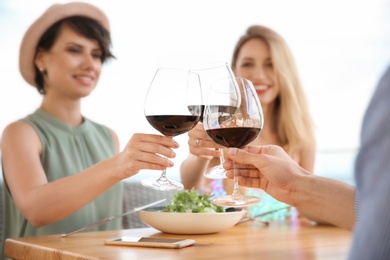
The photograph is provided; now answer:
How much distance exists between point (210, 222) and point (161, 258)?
423mm

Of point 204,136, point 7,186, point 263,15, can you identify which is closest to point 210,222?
point 204,136

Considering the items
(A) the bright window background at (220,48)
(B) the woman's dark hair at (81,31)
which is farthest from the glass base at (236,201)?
(A) the bright window background at (220,48)

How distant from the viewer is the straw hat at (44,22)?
8.62 feet

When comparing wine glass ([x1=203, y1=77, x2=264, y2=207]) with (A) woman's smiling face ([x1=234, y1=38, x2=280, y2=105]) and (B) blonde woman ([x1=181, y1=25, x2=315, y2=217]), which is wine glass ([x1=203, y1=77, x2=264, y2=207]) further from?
(A) woman's smiling face ([x1=234, y1=38, x2=280, y2=105])

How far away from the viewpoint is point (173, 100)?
5.26 ft

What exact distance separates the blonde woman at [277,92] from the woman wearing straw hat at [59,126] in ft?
2.37

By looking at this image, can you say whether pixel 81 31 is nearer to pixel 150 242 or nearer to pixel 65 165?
pixel 65 165

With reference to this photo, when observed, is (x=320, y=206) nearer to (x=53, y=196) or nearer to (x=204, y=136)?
(x=204, y=136)

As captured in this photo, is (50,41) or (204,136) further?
(50,41)

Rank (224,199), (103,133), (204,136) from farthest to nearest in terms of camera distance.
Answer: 1. (103,133)
2. (204,136)
3. (224,199)

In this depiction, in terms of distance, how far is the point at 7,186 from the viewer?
7.83 ft

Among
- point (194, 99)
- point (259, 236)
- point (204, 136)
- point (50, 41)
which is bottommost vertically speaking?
point (259, 236)

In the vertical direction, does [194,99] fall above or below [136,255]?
above

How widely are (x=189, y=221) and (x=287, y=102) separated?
1.80 metres
